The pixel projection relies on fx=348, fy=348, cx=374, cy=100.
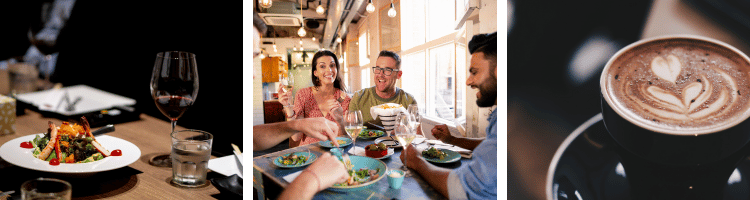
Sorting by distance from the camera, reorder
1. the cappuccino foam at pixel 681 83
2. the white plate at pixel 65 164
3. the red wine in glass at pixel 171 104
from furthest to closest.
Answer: the cappuccino foam at pixel 681 83 → the red wine in glass at pixel 171 104 → the white plate at pixel 65 164

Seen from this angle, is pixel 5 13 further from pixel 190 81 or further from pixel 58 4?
pixel 190 81

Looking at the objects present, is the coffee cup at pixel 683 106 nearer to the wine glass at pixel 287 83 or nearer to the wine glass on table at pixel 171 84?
the wine glass at pixel 287 83

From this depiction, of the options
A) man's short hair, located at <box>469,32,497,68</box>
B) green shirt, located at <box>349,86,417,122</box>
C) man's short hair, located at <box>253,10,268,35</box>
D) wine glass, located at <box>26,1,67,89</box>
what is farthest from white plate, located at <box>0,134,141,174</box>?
man's short hair, located at <box>469,32,497,68</box>

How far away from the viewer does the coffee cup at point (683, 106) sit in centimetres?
141

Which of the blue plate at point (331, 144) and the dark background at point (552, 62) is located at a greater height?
Answer: the dark background at point (552, 62)

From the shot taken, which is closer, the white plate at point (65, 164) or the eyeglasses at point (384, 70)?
the white plate at point (65, 164)

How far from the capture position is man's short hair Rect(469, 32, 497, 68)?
1304 millimetres

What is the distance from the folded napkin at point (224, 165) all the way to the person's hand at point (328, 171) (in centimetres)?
24

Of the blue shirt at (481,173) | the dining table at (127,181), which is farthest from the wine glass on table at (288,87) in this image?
the blue shirt at (481,173)

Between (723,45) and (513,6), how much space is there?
850 millimetres

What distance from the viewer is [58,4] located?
107cm

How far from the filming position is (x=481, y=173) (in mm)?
1374

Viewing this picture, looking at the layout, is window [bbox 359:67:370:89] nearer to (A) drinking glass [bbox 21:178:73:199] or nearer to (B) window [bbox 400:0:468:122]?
(B) window [bbox 400:0:468:122]

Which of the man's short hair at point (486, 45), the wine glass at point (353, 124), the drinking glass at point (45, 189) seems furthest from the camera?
the man's short hair at point (486, 45)
